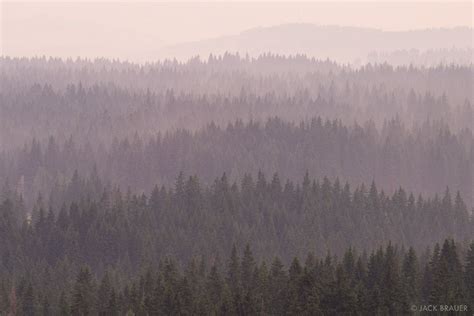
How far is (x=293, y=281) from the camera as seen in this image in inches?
3501

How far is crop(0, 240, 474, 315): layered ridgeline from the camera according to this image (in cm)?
8625

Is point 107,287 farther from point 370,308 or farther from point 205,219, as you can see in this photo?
point 205,219

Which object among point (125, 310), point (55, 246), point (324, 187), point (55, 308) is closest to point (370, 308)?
point (125, 310)

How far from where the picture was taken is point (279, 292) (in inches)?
3622

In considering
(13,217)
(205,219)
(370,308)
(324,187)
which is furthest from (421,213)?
(13,217)

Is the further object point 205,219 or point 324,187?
point 324,187

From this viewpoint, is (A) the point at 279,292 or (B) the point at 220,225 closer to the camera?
(A) the point at 279,292

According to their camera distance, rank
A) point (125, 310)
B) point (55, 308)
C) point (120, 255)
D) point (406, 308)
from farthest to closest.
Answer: point (120, 255), point (55, 308), point (125, 310), point (406, 308)

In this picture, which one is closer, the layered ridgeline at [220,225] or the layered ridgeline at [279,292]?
the layered ridgeline at [279,292]

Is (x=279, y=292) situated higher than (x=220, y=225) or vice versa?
(x=279, y=292)

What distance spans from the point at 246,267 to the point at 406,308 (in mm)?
24646

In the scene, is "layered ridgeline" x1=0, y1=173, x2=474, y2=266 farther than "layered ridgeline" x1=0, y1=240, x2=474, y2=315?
Yes

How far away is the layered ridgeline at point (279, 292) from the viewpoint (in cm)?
8625

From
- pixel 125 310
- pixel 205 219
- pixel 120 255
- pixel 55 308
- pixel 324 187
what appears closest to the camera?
pixel 125 310
